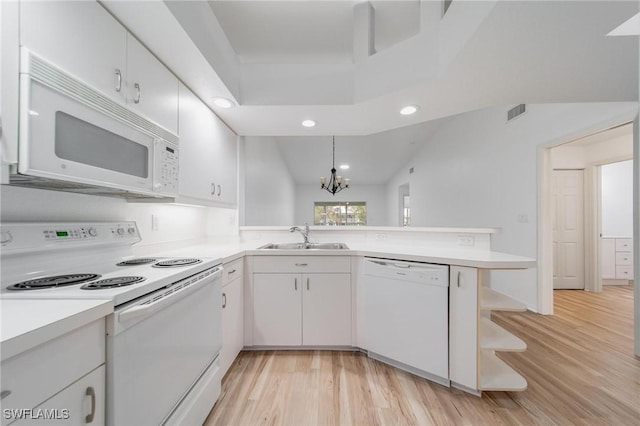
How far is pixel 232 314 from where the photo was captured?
5.90 feet

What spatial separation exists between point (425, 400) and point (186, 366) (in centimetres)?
138

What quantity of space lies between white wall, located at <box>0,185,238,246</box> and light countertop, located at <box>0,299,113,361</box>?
19.6 inches

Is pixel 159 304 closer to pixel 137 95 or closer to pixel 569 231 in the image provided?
pixel 137 95

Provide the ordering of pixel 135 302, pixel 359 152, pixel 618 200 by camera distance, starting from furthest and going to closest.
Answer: pixel 359 152, pixel 618 200, pixel 135 302

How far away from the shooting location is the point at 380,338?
1.84 m

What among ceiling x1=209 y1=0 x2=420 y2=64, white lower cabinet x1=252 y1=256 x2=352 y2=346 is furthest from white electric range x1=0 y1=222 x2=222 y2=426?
ceiling x1=209 y1=0 x2=420 y2=64

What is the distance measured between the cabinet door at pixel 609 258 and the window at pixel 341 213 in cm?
635

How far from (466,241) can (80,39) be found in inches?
103

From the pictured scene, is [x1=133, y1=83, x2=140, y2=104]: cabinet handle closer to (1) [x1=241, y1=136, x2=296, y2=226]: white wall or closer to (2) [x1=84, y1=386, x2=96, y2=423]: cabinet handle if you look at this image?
(2) [x1=84, y1=386, x2=96, y2=423]: cabinet handle

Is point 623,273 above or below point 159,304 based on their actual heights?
below

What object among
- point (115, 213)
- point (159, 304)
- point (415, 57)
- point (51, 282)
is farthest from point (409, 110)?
point (51, 282)

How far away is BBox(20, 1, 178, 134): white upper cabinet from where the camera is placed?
82 cm

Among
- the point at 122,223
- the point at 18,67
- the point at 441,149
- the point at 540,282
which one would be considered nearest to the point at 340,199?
the point at 441,149

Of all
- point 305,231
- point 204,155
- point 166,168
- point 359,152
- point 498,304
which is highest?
point 359,152
